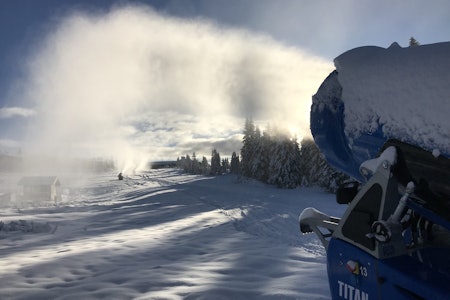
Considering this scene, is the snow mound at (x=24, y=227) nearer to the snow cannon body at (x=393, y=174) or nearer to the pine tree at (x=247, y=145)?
the snow cannon body at (x=393, y=174)

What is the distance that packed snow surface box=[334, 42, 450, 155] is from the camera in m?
1.89

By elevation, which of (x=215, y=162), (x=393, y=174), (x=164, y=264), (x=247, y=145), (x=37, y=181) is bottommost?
(x=37, y=181)

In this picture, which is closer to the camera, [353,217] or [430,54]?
[430,54]

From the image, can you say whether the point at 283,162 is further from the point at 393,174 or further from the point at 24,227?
the point at 393,174

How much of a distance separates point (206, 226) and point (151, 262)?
5522mm

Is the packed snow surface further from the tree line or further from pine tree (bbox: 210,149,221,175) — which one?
pine tree (bbox: 210,149,221,175)

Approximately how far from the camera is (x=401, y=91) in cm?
206

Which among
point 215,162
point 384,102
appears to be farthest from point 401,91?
point 215,162

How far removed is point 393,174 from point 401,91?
0.55 meters

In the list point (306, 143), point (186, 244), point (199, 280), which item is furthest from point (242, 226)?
point (306, 143)

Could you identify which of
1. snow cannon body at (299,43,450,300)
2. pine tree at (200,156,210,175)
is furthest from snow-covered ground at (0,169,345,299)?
pine tree at (200,156,210,175)

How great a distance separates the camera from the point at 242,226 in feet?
39.9

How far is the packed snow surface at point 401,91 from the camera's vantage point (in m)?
1.89

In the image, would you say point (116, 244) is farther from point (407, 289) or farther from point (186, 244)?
point (407, 289)
